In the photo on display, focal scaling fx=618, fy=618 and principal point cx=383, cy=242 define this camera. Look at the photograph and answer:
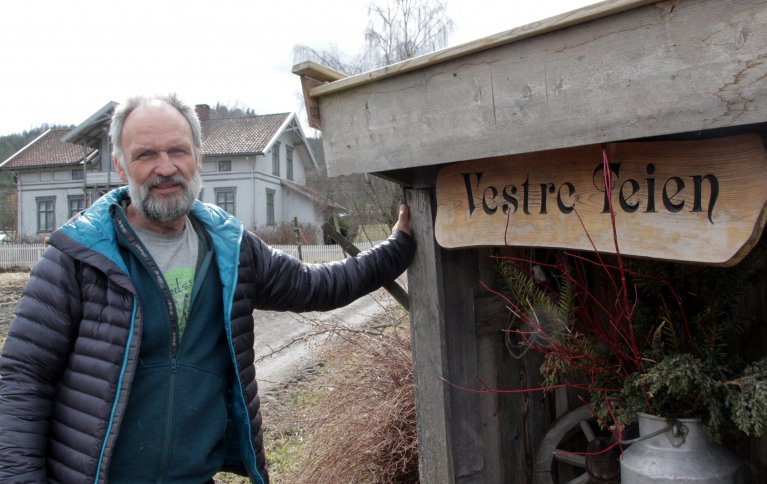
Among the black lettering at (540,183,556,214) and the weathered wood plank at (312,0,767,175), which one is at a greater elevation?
the weathered wood plank at (312,0,767,175)

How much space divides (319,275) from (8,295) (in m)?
15.6

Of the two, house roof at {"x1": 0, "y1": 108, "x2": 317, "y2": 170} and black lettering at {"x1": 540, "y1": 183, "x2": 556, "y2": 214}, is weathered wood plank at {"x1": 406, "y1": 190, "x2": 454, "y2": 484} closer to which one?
black lettering at {"x1": 540, "y1": 183, "x2": 556, "y2": 214}

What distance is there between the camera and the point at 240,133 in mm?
29984

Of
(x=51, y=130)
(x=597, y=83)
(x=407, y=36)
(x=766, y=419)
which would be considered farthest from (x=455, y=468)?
(x=51, y=130)

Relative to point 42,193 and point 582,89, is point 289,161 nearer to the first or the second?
point 42,193

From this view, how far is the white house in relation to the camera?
93.8 feet

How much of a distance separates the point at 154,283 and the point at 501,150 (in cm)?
116

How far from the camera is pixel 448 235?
2285mm

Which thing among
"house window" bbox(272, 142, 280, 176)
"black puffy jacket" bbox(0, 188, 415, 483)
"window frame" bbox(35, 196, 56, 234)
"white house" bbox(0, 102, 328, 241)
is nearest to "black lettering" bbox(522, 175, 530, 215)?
"black puffy jacket" bbox(0, 188, 415, 483)

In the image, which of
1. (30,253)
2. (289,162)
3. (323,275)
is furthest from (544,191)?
(289,162)

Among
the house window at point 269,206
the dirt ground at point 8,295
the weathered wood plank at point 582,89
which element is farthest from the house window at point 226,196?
the weathered wood plank at point 582,89

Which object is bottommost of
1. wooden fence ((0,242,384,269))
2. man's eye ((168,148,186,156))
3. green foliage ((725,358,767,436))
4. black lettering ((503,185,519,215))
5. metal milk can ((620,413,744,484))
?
metal milk can ((620,413,744,484))

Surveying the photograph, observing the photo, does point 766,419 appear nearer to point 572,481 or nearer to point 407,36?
point 572,481

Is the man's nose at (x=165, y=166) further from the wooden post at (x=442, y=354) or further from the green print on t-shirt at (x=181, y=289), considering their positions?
the wooden post at (x=442, y=354)
